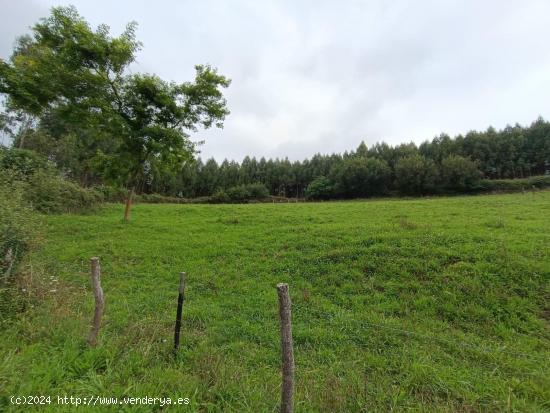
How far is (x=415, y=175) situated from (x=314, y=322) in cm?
5065

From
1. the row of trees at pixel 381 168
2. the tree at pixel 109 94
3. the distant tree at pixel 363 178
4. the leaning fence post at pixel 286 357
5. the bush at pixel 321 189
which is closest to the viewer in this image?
the leaning fence post at pixel 286 357

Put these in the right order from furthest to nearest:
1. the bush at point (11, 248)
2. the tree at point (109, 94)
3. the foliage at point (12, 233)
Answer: the tree at point (109, 94) < the foliage at point (12, 233) < the bush at point (11, 248)

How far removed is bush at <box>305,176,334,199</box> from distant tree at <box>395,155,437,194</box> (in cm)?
1318

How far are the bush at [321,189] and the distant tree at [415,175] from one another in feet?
43.2

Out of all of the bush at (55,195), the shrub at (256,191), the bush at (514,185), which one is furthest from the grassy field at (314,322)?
the shrub at (256,191)

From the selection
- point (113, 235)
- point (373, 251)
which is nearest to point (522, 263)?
point (373, 251)

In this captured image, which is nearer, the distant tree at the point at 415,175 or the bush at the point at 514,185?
the bush at the point at 514,185

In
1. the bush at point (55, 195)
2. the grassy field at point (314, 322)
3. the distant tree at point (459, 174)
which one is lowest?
the grassy field at point (314, 322)

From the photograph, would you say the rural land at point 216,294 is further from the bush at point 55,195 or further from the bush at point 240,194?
the bush at point 240,194

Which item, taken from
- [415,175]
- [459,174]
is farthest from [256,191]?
[459,174]

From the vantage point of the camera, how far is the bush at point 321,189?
56562 millimetres

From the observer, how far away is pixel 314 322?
555 cm

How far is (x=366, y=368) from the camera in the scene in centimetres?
413

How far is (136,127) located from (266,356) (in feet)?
45.1
